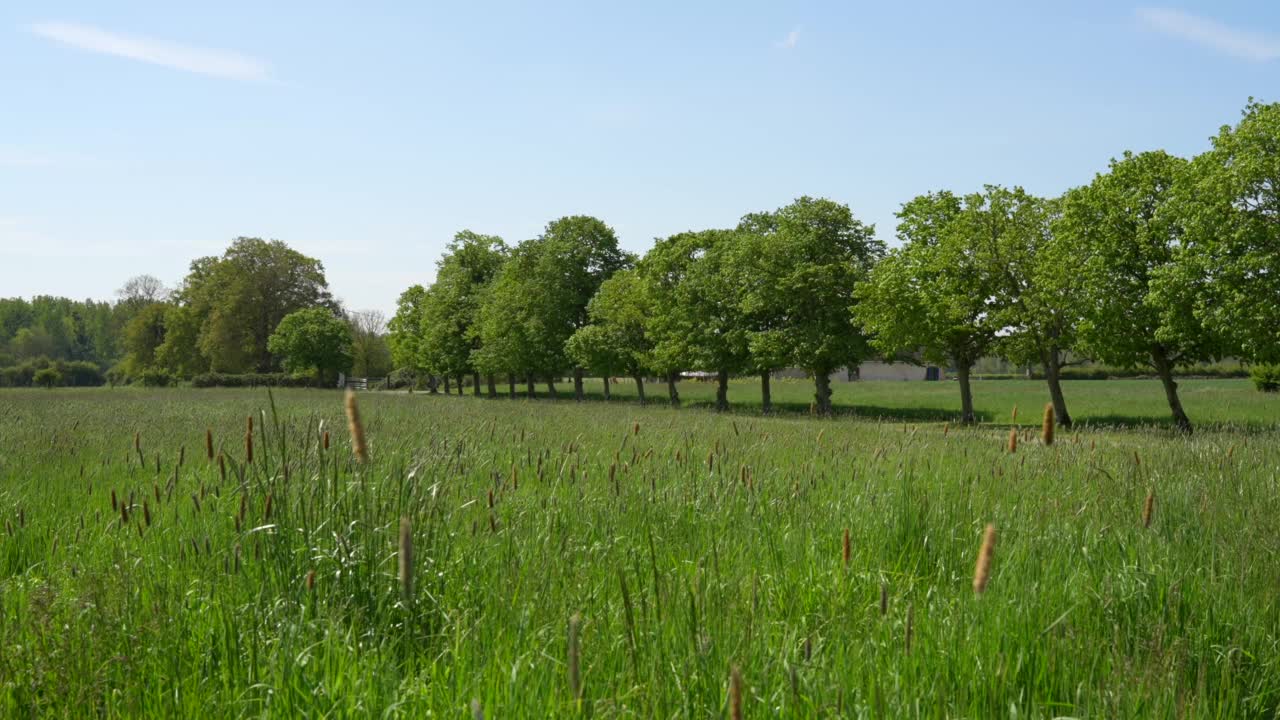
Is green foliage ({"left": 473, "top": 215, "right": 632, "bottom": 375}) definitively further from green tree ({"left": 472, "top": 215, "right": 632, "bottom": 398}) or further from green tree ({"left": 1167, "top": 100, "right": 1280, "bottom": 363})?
green tree ({"left": 1167, "top": 100, "right": 1280, "bottom": 363})

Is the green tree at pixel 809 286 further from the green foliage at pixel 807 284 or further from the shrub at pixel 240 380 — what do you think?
the shrub at pixel 240 380

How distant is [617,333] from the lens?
48781 mm

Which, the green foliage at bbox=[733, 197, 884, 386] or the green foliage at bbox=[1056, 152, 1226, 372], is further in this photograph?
the green foliage at bbox=[733, 197, 884, 386]

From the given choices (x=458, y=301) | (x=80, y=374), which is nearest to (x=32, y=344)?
(x=80, y=374)

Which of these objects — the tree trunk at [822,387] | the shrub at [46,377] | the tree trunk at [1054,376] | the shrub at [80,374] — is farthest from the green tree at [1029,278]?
the shrub at [80,374]

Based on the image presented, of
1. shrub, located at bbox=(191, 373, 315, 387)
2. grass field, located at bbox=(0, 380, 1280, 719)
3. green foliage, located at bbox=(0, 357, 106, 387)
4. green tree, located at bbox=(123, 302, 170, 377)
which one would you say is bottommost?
grass field, located at bbox=(0, 380, 1280, 719)

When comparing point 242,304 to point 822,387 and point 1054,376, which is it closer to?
point 822,387

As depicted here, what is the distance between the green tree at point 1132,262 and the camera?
87.0 ft

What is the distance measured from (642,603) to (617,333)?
4589 centimetres

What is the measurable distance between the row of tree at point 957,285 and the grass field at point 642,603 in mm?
19836

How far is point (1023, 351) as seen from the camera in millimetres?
32188

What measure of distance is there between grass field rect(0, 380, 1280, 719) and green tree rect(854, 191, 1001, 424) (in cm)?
2604

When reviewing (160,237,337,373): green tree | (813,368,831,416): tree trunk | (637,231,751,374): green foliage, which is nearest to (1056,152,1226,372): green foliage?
(813,368,831,416): tree trunk

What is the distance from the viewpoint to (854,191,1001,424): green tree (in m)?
32.5
